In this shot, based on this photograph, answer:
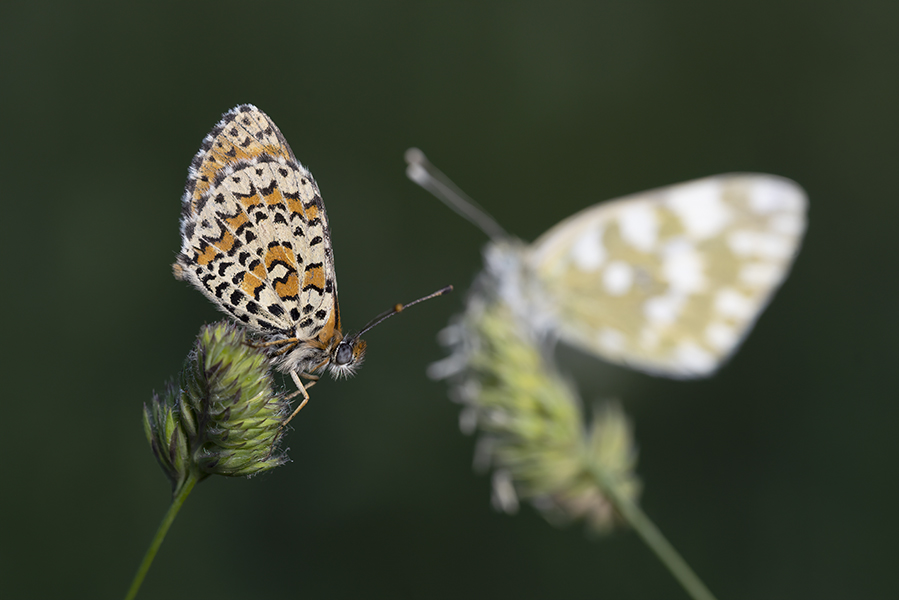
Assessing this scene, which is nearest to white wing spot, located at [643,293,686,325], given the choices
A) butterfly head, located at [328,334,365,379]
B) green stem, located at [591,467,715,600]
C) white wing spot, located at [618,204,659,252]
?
white wing spot, located at [618,204,659,252]

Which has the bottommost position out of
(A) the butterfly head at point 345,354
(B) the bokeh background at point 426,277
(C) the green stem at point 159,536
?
(B) the bokeh background at point 426,277

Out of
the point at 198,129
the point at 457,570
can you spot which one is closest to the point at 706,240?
the point at 457,570

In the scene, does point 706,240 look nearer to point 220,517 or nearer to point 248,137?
point 248,137

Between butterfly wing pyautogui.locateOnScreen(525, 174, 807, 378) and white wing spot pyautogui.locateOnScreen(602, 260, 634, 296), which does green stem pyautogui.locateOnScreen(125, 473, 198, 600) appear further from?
white wing spot pyautogui.locateOnScreen(602, 260, 634, 296)

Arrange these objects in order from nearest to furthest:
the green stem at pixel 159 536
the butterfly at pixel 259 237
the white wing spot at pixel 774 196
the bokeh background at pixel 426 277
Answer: the green stem at pixel 159 536 < the butterfly at pixel 259 237 < the white wing spot at pixel 774 196 < the bokeh background at pixel 426 277

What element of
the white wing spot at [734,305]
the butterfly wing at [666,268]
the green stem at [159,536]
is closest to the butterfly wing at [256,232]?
the green stem at [159,536]

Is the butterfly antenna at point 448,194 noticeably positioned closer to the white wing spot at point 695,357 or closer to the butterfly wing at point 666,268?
the butterfly wing at point 666,268

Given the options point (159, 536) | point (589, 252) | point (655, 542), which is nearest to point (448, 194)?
point (589, 252)
